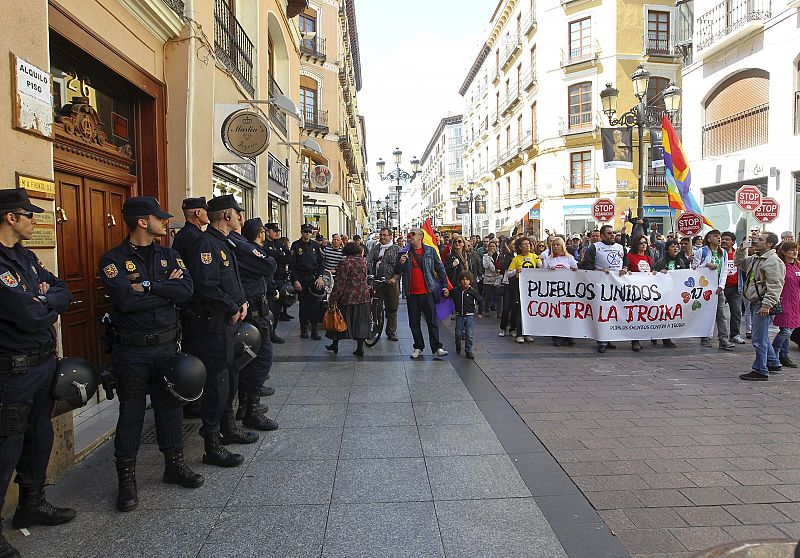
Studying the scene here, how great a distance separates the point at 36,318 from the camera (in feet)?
10.1

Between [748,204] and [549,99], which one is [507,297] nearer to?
[748,204]

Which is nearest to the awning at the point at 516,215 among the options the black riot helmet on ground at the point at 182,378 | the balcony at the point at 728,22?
the balcony at the point at 728,22

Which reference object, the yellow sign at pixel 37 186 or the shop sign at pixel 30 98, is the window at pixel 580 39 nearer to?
the shop sign at pixel 30 98

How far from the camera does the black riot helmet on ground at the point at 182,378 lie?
3678 mm

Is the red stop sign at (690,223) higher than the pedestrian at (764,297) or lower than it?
higher

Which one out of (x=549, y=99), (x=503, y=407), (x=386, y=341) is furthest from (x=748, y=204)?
(x=549, y=99)

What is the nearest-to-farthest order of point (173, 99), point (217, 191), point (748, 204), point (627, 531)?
point (627, 531)
point (173, 99)
point (217, 191)
point (748, 204)

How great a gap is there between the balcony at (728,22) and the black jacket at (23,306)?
61.1 feet

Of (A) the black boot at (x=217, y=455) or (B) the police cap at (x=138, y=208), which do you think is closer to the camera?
(B) the police cap at (x=138, y=208)

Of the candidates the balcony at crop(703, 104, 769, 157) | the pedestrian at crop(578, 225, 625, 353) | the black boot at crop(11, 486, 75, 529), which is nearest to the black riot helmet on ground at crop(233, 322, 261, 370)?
the black boot at crop(11, 486, 75, 529)

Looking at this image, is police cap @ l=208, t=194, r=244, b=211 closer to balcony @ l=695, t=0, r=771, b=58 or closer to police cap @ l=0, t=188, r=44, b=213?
police cap @ l=0, t=188, r=44, b=213

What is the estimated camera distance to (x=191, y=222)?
4.59 m

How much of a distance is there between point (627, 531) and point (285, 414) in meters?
3.43

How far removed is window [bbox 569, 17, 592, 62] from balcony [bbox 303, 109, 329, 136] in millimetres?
15553
